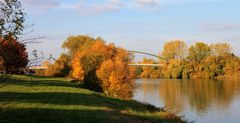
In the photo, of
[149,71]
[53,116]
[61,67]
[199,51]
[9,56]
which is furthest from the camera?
[149,71]

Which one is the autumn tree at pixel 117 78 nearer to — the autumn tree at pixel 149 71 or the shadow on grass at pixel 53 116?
the shadow on grass at pixel 53 116

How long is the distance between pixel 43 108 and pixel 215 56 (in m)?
105

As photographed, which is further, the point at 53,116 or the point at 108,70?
the point at 108,70

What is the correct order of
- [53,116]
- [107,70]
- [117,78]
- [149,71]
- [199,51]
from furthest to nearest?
[149,71]
[199,51]
[107,70]
[117,78]
[53,116]

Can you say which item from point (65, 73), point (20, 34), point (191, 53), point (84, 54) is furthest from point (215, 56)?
point (20, 34)

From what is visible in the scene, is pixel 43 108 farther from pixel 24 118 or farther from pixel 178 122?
pixel 178 122

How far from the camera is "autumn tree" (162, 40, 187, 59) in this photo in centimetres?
13334

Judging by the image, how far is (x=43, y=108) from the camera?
734 inches

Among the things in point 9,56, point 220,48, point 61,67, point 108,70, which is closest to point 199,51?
point 220,48

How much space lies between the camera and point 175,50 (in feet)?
440

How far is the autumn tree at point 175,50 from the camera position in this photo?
133337mm

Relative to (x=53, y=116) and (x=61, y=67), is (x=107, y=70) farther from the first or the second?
(x=61, y=67)

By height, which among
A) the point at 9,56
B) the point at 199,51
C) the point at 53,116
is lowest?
the point at 53,116

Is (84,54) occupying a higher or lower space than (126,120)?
higher
